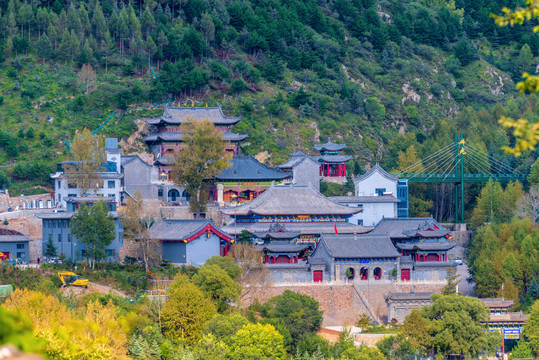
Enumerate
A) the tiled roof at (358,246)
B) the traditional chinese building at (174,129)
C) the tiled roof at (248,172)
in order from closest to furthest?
the tiled roof at (358,246) < the tiled roof at (248,172) < the traditional chinese building at (174,129)

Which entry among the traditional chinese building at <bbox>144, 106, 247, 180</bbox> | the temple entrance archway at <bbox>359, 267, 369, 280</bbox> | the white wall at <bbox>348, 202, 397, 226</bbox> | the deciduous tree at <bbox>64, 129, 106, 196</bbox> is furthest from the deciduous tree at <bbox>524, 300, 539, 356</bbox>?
the traditional chinese building at <bbox>144, 106, 247, 180</bbox>

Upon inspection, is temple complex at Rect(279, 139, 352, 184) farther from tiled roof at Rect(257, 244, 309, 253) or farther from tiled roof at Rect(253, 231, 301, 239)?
tiled roof at Rect(257, 244, 309, 253)

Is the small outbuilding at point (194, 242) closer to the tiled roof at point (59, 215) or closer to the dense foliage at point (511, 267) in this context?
the tiled roof at point (59, 215)

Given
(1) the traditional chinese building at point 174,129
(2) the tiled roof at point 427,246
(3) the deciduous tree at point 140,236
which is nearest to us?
(3) the deciduous tree at point 140,236

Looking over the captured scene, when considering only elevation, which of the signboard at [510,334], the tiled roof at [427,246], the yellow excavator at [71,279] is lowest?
the signboard at [510,334]

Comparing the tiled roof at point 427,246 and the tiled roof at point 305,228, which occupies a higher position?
the tiled roof at point 305,228

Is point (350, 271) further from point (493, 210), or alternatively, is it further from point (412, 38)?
point (412, 38)

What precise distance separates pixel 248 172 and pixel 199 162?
6.13 meters

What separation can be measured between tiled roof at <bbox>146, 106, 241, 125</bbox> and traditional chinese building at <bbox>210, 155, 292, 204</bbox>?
7.61 m

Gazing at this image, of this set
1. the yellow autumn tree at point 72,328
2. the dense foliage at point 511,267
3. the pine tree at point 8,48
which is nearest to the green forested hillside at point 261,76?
the pine tree at point 8,48

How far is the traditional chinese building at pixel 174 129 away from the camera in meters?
73.0

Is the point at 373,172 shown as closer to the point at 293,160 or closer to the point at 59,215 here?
the point at 293,160

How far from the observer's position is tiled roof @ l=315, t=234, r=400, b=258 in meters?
54.0

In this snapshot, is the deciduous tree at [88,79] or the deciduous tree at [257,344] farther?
A: the deciduous tree at [88,79]
